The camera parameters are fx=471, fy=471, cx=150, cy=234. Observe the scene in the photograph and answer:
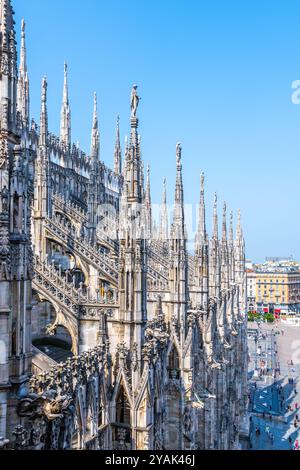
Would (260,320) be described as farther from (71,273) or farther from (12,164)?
(12,164)

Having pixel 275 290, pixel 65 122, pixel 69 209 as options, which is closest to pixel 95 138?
pixel 65 122

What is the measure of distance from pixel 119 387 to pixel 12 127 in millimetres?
9244

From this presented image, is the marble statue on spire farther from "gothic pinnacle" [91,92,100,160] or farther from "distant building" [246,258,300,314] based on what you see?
"distant building" [246,258,300,314]

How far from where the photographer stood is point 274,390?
5744 cm

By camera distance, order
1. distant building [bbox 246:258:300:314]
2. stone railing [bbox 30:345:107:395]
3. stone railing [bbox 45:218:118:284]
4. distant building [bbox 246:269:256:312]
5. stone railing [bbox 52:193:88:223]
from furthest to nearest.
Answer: distant building [bbox 246:269:256:312] < distant building [bbox 246:258:300:314] < stone railing [bbox 52:193:88:223] < stone railing [bbox 45:218:118:284] < stone railing [bbox 30:345:107:395]

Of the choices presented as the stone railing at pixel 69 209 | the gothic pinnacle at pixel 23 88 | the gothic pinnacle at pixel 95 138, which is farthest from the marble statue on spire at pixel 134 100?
the gothic pinnacle at pixel 95 138

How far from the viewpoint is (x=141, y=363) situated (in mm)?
14656

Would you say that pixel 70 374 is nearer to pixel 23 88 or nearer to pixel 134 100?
pixel 134 100

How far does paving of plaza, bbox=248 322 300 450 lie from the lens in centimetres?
4320

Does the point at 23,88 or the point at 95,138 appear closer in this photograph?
the point at 23,88

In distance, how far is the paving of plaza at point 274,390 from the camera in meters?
43.2

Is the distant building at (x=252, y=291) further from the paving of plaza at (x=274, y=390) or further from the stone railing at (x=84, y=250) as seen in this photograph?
the stone railing at (x=84, y=250)

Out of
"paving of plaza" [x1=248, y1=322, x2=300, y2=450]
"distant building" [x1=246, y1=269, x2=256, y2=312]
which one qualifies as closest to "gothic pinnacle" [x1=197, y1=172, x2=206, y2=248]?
"paving of plaza" [x1=248, y1=322, x2=300, y2=450]

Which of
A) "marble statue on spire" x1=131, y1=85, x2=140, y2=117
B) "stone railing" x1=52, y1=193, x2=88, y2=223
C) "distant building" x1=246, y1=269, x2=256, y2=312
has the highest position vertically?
"marble statue on spire" x1=131, y1=85, x2=140, y2=117
